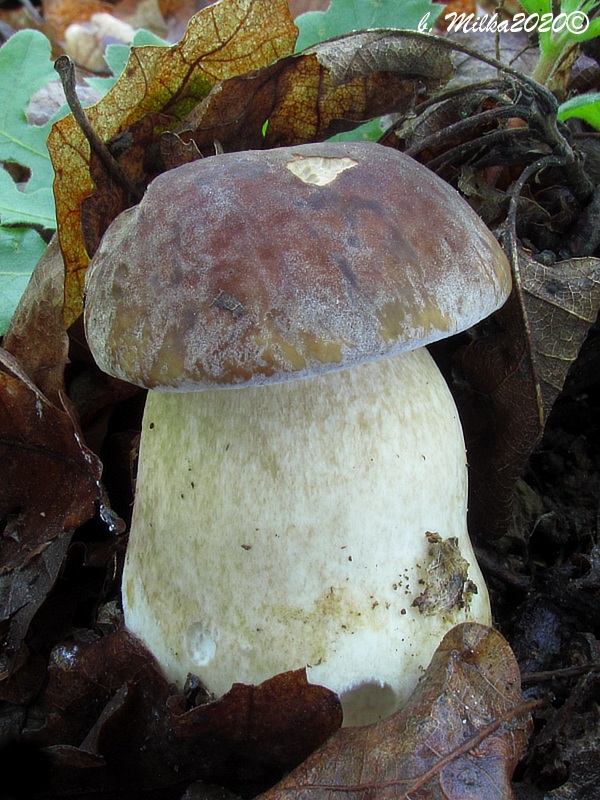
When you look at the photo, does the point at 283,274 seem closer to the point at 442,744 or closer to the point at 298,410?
the point at 298,410

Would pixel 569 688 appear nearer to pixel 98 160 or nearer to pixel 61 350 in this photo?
pixel 61 350

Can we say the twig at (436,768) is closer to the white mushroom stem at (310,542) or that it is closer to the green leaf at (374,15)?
the white mushroom stem at (310,542)

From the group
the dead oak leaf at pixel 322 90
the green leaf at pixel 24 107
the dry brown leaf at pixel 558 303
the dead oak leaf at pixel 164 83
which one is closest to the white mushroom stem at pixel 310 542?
the dry brown leaf at pixel 558 303

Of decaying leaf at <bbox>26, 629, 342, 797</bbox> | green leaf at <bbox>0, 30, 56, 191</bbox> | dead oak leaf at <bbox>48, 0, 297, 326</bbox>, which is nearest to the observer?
decaying leaf at <bbox>26, 629, 342, 797</bbox>

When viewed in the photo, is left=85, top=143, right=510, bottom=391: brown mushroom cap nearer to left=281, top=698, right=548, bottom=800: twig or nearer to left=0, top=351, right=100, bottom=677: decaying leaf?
left=0, top=351, right=100, bottom=677: decaying leaf

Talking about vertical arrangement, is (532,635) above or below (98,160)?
below

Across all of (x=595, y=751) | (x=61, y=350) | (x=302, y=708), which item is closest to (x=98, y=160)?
(x=61, y=350)

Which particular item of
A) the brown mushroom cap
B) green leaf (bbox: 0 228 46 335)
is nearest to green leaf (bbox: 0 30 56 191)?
green leaf (bbox: 0 228 46 335)
